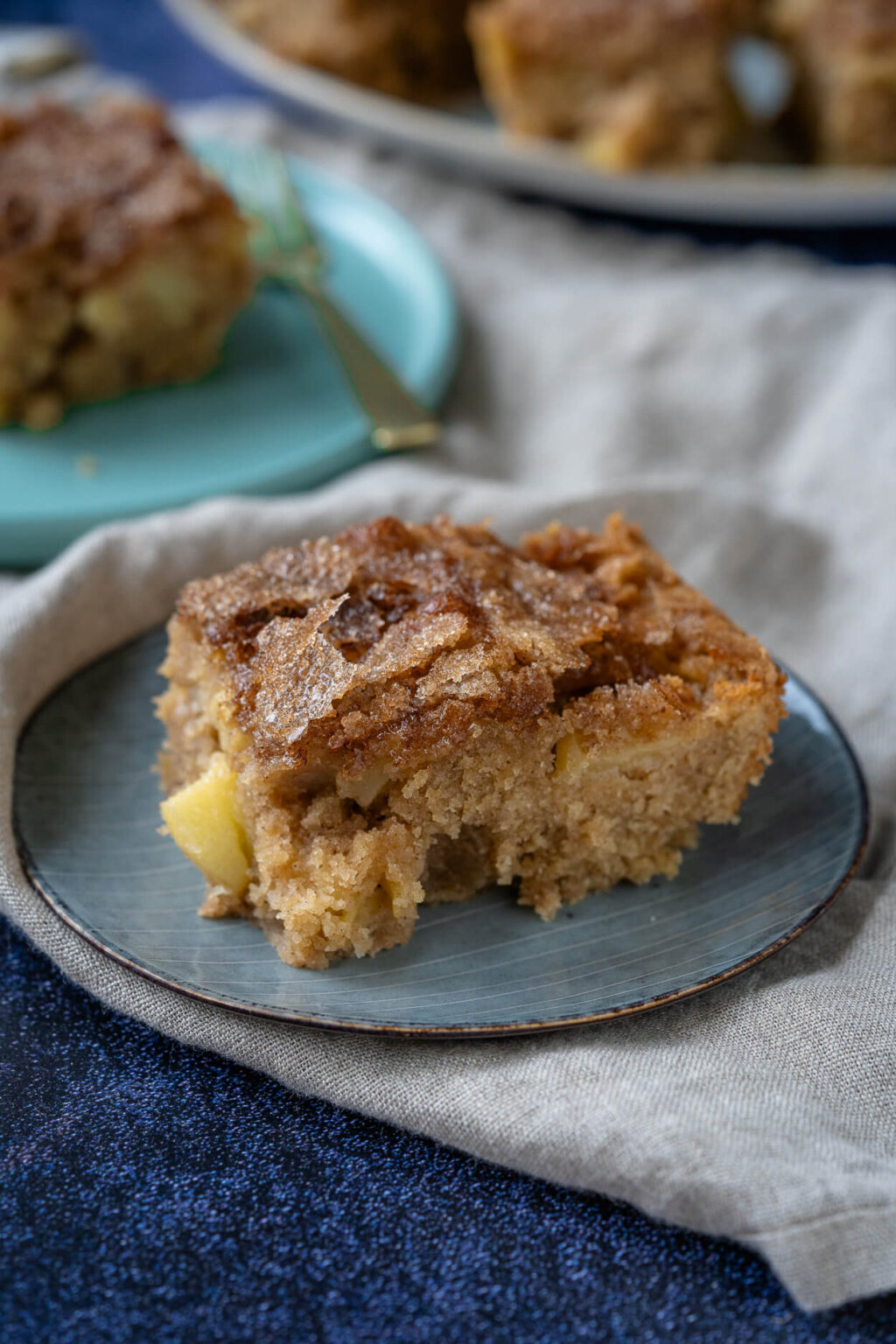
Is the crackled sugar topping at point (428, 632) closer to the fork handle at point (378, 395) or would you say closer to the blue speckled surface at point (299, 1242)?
the blue speckled surface at point (299, 1242)

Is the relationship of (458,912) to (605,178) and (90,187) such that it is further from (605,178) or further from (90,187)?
(605,178)

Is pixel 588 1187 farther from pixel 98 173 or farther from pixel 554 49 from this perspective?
pixel 554 49

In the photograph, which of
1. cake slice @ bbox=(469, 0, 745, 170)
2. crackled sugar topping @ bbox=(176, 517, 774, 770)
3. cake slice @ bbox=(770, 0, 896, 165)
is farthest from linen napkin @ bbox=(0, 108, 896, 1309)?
cake slice @ bbox=(770, 0, 896, 165)

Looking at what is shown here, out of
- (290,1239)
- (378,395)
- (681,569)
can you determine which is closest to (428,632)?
(290,1239)

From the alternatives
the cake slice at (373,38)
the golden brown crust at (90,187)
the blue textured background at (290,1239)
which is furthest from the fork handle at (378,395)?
the blue textured background at (290,1239)

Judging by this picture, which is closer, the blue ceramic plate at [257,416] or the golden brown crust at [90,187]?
the blue ceramic plate at [257,416]

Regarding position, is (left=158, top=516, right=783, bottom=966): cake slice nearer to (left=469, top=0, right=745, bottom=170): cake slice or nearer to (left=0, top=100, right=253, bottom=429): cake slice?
(left=0, top=100, right=253, bottom=429): cake slice

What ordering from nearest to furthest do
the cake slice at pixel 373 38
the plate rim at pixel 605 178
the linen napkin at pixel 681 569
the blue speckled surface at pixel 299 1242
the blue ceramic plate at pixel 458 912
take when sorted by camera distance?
the blue speckled surface at pixel 299 1242, the linen napkin at pixel 681 569, the blue ceramic plate at pixel 458 912, the plate rim at pixel 605 178, the cake slice at pixel 373 38
